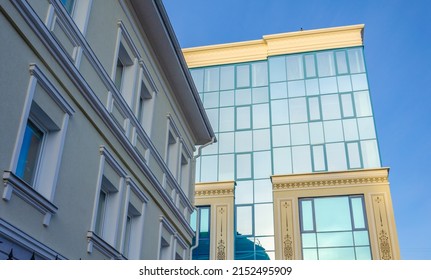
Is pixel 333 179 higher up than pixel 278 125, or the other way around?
pixel 278 125

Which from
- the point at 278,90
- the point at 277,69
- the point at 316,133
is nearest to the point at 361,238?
the point at 316,133

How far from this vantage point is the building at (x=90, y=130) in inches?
303

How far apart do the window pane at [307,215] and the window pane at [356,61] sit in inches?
337

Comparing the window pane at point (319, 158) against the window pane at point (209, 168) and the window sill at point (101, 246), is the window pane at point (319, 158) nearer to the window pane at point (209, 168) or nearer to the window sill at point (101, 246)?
the window pane at point (209, 168)

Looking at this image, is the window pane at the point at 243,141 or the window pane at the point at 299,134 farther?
the window pane at the point at 243,141

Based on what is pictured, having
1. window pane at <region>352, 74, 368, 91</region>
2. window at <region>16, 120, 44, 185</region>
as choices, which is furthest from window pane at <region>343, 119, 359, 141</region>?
window at <region>16, 120, 44, 185</region>

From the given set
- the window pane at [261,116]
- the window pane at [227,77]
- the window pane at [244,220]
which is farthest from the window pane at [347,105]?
the window pane at [244,220]

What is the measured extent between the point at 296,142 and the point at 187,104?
13493 mm

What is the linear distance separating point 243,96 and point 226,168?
191 inches

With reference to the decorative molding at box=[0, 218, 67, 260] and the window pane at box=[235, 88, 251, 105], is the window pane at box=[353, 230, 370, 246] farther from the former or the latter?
the decorative molding at box=[0, 218, 67, 260]

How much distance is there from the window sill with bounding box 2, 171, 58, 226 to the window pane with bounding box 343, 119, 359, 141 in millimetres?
22743

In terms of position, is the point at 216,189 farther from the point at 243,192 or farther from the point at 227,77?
the point at 227,77

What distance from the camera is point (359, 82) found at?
3031 cm
